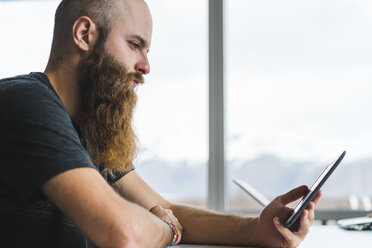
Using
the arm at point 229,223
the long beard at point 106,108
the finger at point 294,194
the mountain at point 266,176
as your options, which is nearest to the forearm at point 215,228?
the arm at point 229,223

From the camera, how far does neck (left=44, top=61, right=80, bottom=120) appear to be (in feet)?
4.28

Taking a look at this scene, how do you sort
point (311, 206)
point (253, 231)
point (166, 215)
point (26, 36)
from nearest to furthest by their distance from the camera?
point (311, 206), point (253, 231), point (166, 215), point (26, 36)

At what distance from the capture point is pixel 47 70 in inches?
52.6

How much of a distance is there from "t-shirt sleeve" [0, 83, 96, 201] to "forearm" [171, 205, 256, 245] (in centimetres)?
52

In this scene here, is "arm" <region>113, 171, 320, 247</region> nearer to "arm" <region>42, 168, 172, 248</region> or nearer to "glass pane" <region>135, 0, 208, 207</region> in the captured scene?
"arm" <region>42, 168, 172, 248</region>

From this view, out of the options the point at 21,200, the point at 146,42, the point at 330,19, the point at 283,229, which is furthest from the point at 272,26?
the point at 21,200

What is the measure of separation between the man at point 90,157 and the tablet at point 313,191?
33mm

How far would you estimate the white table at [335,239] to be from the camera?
1323 mm

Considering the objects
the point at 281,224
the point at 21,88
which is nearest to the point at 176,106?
the point at 281,224

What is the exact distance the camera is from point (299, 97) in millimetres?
2449

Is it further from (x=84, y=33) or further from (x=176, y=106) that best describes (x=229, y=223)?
(x=176, y=106)

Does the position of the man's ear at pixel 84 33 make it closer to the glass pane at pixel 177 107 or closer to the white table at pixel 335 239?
the white table at pixel 335 239

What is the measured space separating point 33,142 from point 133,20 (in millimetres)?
627

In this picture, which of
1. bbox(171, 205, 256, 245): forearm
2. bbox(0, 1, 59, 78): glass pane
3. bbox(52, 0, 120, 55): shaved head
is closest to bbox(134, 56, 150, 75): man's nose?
bbox(52, 0, 120, 55): shaved head
